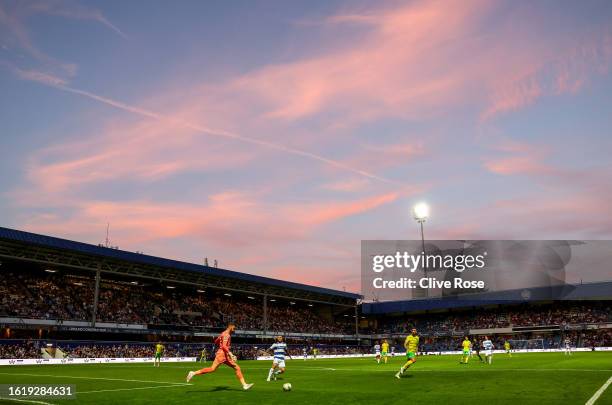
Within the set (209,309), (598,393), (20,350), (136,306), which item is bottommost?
(20,350)

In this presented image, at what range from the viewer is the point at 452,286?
365ft

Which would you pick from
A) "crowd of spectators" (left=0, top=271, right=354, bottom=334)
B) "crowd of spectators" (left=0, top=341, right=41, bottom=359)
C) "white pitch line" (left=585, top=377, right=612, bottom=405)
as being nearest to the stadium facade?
"crowd of spectators" (left=0, top=271, right=354, bottom=334)

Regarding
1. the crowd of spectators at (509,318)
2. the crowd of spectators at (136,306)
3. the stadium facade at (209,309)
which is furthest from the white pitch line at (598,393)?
the crowd of spectators at (509,318)

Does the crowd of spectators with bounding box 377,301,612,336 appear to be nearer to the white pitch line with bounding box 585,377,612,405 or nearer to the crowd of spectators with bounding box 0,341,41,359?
the crowd of spectators with bounding box 0,341,41,359

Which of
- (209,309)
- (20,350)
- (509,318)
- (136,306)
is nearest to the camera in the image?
(20,350)

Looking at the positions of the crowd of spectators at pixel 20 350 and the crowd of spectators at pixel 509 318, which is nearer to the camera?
the crowd of spectators at pixel 20 350

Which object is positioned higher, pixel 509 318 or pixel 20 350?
pixel 509 318

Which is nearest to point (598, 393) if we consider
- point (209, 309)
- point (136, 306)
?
point (136, 306)

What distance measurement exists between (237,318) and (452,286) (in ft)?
173

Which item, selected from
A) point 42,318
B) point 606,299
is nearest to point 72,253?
point 42,318

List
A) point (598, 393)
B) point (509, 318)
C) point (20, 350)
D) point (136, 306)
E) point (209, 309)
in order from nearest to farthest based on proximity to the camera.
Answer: point (598, 393), point (20, 350), point (136, 306), point (209, 309), point (509, 318)

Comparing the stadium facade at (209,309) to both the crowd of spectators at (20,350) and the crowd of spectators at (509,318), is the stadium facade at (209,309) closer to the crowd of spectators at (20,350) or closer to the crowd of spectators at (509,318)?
the crowd of spectators at (509,318)

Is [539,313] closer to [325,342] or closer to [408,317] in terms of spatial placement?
[408,317]

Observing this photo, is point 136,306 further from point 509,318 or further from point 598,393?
point 598,393
